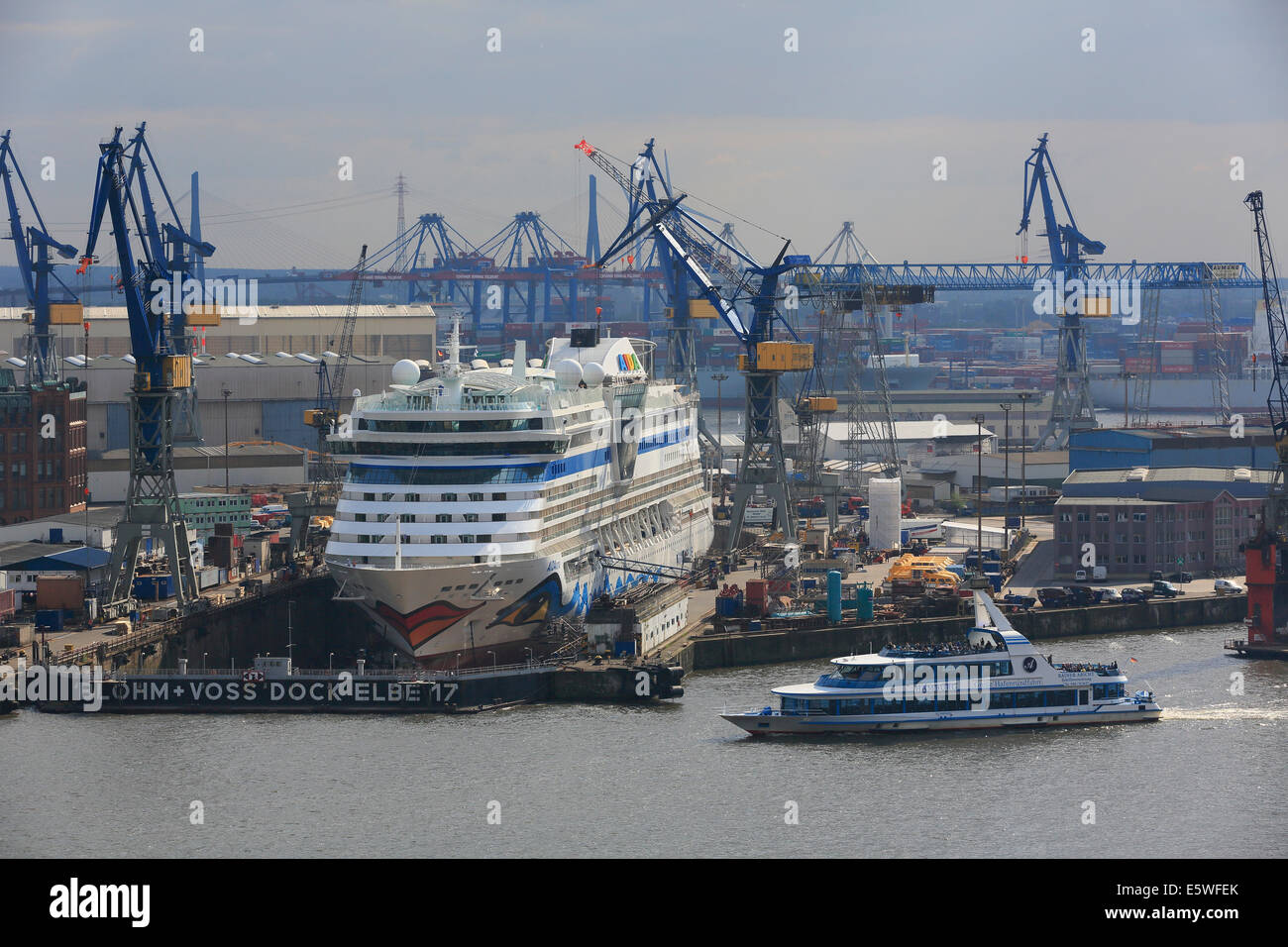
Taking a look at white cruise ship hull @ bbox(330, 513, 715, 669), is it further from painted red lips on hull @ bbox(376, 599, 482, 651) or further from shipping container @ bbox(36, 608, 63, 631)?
shipping container @ bbox(36, 608, 63, 631)

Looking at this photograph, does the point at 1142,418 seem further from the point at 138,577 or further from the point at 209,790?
the point at 209,790

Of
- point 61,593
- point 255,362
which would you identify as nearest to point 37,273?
point 255,362

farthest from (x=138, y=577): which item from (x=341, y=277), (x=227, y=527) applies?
(x=341, y=277)

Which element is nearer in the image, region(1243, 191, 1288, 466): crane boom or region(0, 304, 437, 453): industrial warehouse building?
region(1243, 191, 1288, 466): crane boom

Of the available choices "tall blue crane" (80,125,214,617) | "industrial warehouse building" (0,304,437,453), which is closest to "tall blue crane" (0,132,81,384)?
"industrial warehouse building" (0,304,437,453)

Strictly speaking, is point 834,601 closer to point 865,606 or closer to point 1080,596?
point 865,606

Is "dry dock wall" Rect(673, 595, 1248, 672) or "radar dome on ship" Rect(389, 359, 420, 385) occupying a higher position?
"radar dome on ship" Rect(389, 359, 420, 385)
